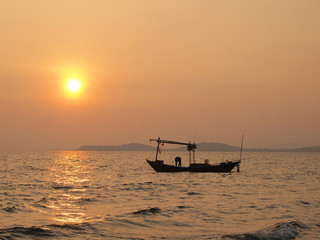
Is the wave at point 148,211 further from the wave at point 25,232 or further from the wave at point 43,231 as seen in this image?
the wave at point 25,232

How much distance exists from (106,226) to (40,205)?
10.1 m

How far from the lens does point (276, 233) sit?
20.8 metres

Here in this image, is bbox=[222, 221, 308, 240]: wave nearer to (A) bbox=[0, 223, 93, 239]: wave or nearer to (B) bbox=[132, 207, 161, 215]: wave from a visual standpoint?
(B) bbox=[132, 207, 161, 215]: wave

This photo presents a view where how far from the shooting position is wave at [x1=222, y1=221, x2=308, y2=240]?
19909 mm

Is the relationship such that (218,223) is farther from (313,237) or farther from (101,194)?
(101,194)

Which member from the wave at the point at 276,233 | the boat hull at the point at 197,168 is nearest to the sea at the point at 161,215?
the wave at the point at 276,233

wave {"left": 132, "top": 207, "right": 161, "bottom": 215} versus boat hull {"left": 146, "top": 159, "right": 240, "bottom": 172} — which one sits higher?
boat hull {"left": 146, "top": 159, "right": 240, "bottom": 172}

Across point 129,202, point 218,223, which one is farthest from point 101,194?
point 218,223

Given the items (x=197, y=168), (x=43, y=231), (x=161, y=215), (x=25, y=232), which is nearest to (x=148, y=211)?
(x=161, y=215)

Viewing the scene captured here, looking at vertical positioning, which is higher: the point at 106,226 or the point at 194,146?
the point at 194,146

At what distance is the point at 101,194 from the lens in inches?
1505

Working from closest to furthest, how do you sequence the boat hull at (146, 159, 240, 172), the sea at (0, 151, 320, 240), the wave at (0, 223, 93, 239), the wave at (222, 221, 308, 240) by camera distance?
1. the wave at (222, 221, 308, 240)
2. the wave at (0, 223, 93, 239)
3. the sea at (0, 151, 320, 240)
4. the boat hull at (146, 159, 240, 172)

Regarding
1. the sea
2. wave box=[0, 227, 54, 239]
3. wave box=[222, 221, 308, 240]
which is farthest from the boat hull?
wave box=[0, 227, 54, 239]

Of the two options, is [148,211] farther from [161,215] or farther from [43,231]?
[43,231]
